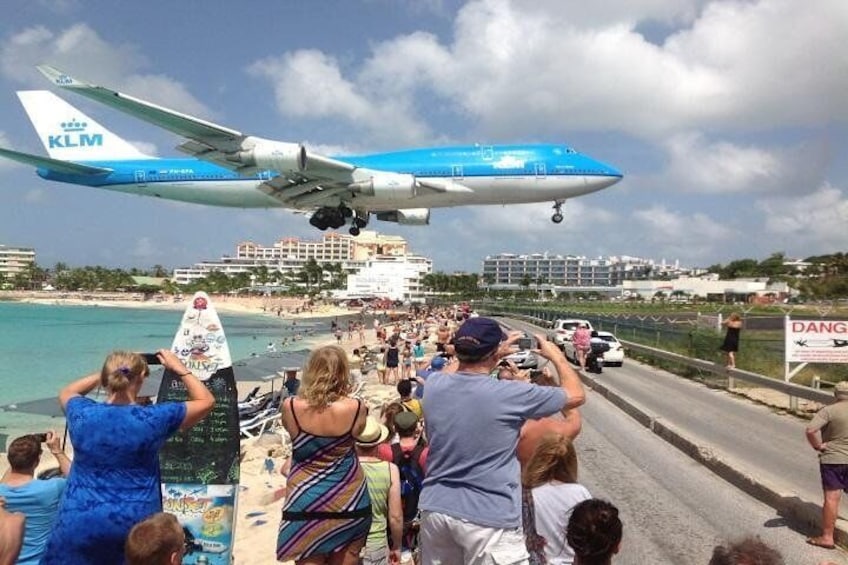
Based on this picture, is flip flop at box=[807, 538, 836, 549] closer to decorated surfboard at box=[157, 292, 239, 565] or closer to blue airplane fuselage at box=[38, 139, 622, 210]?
decorated surfboard at box=[157, 292, 239, 565]

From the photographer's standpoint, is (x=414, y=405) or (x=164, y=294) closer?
(x=414, y=405)

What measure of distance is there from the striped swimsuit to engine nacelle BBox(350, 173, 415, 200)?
2201 cm

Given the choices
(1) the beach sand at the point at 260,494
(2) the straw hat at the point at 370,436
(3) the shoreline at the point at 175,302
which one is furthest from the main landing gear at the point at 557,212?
(3) the shoreline at the point at 175,302

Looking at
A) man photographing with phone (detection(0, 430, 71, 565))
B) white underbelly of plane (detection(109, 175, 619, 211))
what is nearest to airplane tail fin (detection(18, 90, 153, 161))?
white underbelly of plane (detection(109, 175, 619, 211))

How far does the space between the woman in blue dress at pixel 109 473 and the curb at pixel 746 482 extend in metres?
5.69

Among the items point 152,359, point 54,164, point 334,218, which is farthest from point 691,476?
point 54,164

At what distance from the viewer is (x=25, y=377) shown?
32.2 metres

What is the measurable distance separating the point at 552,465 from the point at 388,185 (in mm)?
22337

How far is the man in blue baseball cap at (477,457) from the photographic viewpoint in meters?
3.26

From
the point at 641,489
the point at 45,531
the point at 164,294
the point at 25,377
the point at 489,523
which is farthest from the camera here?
the point at 164,294

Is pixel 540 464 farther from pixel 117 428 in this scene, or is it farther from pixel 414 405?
pixel 414 405

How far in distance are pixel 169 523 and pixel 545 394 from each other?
184cm

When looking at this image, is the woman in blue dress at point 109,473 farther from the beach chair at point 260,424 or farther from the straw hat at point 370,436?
the beach chair at point 260,424

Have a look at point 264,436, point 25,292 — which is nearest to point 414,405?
point 264,436
